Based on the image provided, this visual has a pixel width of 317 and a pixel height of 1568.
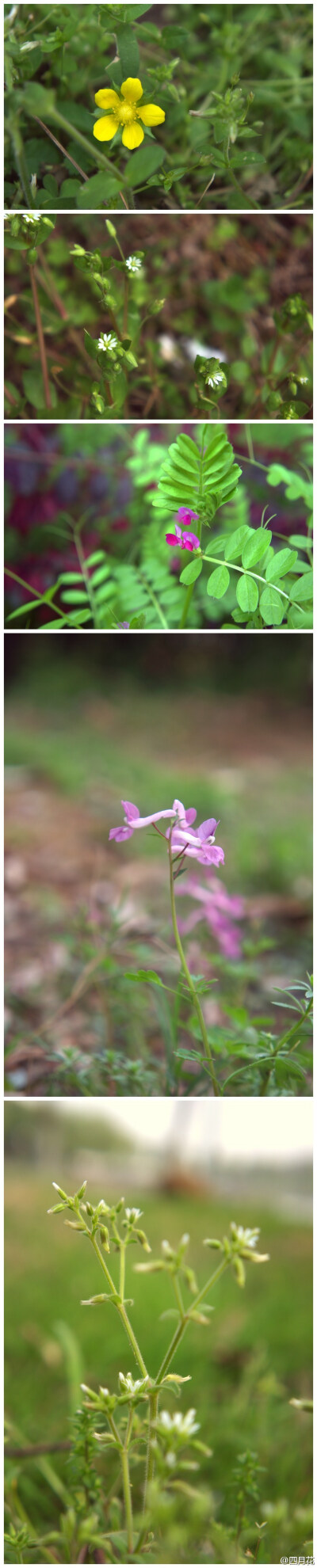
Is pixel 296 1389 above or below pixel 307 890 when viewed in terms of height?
below

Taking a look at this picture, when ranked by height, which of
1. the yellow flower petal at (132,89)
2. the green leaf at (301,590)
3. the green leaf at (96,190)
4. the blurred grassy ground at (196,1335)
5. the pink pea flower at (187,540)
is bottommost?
the blurred grassy ground at (196,1335)

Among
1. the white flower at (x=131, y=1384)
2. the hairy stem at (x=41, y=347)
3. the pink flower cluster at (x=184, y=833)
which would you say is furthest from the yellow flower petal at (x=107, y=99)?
the white flower at (x=131, y=1384)

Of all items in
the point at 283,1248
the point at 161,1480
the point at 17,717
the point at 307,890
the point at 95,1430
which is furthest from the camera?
the point at 17,717

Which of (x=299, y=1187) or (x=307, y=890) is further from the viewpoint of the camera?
(x=307, y=890)

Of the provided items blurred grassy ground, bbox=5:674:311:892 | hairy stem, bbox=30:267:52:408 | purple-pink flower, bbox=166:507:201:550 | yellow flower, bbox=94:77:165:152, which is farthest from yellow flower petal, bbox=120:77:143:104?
blurred grassy ground, bbox=5:674:311:892

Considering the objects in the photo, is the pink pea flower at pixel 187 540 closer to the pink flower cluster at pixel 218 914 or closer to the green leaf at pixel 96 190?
the green leaf at pixel 96 190

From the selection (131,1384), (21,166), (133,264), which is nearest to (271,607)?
(133,264)

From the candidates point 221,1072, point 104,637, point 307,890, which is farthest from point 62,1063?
point 104,637

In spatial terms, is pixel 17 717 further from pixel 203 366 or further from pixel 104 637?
pixel 203 366

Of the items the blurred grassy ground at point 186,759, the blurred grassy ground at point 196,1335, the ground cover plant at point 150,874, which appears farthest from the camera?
the blurred grassy ground at point 186,759
